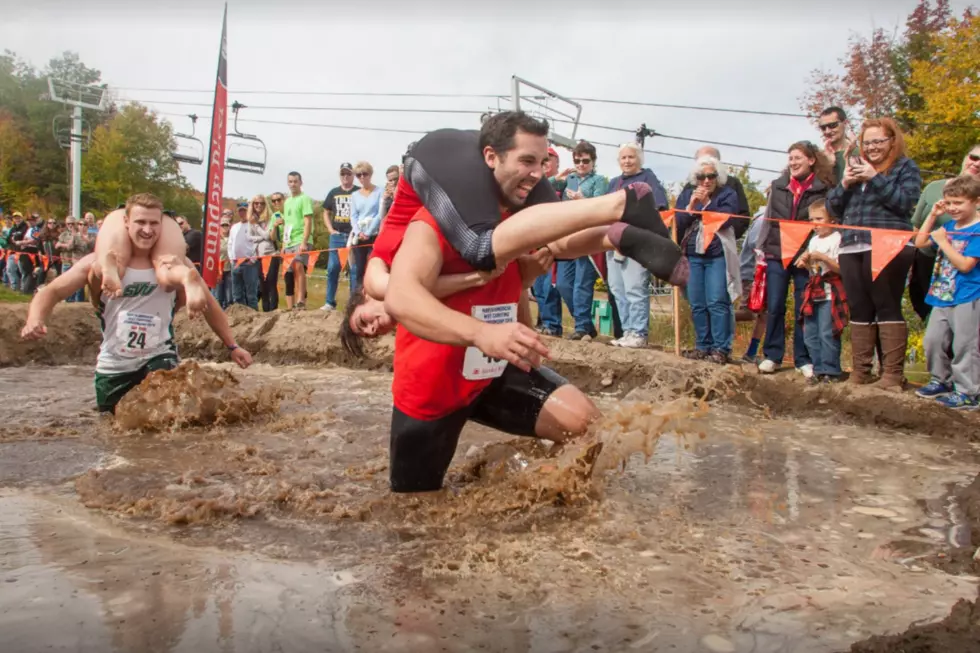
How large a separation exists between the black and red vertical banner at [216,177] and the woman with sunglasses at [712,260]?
6.51 metres

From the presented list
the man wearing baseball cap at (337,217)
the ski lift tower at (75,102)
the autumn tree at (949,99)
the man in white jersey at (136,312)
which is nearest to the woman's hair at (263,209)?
the man wearing baseball cap at (337,217)

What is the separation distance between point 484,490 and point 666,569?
1157mm

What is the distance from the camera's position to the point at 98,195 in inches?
1897

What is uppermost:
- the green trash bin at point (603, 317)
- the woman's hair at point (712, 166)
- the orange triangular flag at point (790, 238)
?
the woman's hair at point (712, 166)

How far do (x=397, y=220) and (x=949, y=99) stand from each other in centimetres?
1882

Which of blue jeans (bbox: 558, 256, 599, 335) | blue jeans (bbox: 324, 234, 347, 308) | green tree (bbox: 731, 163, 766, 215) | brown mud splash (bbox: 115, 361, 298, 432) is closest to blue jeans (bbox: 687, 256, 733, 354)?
blue jeans (bbox: 558, 256, 599, 335)

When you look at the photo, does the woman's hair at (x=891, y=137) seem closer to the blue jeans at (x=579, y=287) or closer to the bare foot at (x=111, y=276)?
the blue jeans at (x=579, y=287)

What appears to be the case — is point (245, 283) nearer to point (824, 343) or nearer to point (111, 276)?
point (111, 276)

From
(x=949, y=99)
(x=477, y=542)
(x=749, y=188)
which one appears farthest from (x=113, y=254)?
(x=749, y=188)

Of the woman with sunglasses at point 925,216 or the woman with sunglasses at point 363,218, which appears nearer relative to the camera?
the woman with sunglasses at point 925,216

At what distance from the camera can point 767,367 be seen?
6875mm

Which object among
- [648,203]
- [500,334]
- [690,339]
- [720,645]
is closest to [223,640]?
[500,334]

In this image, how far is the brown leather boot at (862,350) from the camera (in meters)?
6.28

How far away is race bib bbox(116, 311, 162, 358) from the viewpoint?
5801 mm
